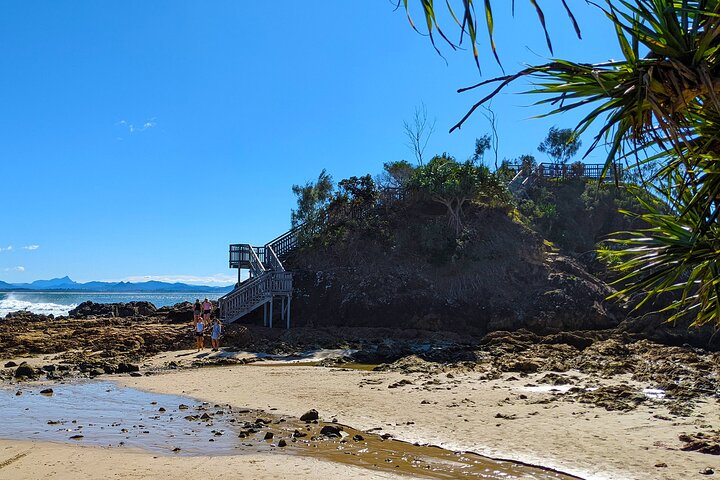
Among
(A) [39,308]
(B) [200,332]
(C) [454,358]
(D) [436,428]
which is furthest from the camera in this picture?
(A) [39,308]

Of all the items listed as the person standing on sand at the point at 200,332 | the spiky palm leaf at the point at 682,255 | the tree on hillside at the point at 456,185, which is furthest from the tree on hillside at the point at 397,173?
A: the spiky palm leaf at the point at 682,255

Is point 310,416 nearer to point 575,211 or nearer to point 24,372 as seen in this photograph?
point 24,372

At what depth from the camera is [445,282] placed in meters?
28.0

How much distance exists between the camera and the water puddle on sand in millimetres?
7590

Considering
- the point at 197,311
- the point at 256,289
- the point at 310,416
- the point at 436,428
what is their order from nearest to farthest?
the point at 436,428 → the point at 310,416 → the point at 197,311 → the point at 256,289

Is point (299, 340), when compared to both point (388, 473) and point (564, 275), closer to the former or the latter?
point (564, 275)

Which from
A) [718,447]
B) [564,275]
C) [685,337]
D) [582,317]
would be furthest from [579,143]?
[718,447]

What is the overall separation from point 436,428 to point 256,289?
16.9 m

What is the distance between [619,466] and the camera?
7289 mm

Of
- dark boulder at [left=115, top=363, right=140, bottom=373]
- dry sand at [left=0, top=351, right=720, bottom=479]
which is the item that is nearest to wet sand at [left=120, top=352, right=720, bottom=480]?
dry sand at [left=0, top=351, right=720, bottom=479]

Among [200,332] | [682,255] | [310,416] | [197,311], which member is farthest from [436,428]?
[197,311]

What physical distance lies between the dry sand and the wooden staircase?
967cm

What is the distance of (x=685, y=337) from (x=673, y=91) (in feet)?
65.3

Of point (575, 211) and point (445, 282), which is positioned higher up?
point (575, 211)
